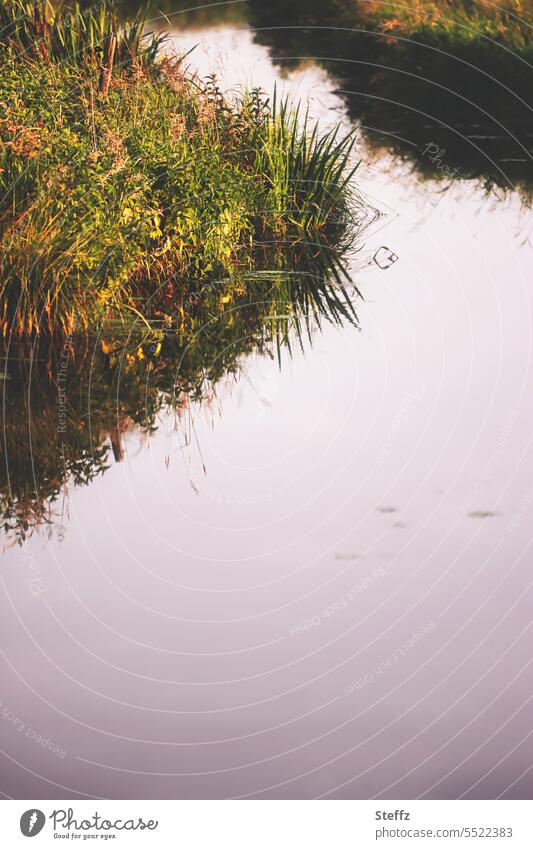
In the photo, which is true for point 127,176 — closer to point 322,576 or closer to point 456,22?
point 456,22

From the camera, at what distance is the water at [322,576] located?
386cm

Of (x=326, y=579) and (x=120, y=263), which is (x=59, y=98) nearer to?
(x=120, y=263)

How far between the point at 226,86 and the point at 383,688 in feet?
8.83

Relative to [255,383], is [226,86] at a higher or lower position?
higher

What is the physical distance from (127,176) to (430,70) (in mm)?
1479

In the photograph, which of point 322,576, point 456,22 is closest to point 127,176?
point 456,22

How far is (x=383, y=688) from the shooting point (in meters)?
3.97

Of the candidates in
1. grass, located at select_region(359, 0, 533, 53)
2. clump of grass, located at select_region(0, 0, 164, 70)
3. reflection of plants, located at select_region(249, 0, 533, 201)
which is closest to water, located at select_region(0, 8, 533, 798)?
reflection of plants, located at select_region(249, 0, 533, 201)

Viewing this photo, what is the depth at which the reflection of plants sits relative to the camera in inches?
196

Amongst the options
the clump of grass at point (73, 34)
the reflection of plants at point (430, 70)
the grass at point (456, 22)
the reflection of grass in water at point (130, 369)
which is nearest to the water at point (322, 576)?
the reflection of grass in water at point (130, 369)

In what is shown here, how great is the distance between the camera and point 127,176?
496cm

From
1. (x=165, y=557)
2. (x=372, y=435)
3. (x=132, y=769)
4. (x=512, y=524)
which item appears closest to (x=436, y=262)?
(x=372, y=435)

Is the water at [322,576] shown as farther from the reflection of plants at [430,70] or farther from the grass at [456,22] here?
the grass at [456,22]

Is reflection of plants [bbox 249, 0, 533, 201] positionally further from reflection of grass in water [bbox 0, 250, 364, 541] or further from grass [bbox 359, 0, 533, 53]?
reflection of grass in water [bbox 0, 250, 364, 541]
